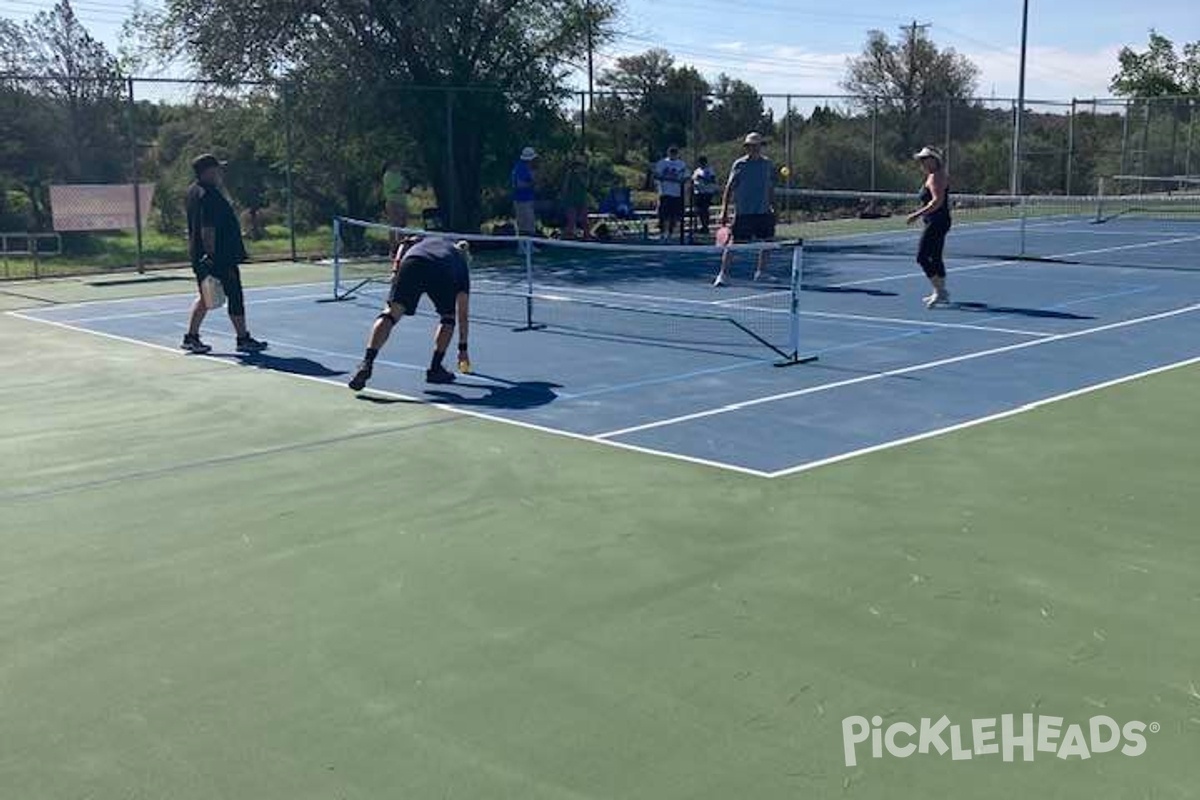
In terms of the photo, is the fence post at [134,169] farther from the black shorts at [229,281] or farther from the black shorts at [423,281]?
the black shorts at [423,281]

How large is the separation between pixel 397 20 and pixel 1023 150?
68.7ft

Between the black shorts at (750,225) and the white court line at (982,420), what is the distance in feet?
23.0

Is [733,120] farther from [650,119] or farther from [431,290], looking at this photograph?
[431,290]

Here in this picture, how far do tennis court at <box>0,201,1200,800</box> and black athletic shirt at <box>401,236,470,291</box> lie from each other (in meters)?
0.88

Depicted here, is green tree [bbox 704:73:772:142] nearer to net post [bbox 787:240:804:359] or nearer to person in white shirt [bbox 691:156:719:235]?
person in white shirt [bbox 691:156:719:235]

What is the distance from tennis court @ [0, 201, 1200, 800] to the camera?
405cm

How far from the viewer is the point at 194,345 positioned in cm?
1232

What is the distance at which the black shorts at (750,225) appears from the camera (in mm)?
17078

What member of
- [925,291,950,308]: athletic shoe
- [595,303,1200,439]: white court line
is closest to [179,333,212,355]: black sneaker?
[595,303,1200,439]: white court line

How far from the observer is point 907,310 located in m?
14.5

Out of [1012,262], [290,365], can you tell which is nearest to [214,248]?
[290,365]

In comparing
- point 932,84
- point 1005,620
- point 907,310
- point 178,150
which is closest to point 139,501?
point 1005,620

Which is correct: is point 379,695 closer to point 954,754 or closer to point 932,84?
point 954,754

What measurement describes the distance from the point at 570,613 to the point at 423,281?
17.9 ft
